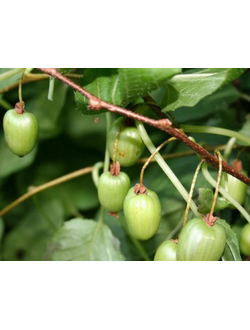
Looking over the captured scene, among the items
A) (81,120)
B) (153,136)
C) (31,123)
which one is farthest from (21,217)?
(31,123)

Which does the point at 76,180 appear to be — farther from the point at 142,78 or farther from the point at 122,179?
the point at 142,78

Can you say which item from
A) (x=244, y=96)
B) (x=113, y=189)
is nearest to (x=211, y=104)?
(x=244, y=96)

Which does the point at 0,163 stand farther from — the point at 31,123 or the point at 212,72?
the point at 212,72

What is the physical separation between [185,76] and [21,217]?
68 centimetres

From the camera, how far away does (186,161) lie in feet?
3.38

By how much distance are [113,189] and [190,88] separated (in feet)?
0.57

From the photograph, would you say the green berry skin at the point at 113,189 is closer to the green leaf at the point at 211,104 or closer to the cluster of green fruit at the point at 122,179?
the cluster of green fruit at the point at 122,179

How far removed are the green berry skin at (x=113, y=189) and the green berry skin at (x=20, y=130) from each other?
0.12 m

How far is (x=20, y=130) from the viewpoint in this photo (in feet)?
2.35

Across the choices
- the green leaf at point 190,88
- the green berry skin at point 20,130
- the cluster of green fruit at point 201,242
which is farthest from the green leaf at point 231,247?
the green berry skin at point 20,130

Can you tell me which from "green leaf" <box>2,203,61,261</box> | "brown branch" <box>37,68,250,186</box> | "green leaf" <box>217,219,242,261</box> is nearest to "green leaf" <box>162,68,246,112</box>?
"brown branch" <box>37,68,250,186</box>

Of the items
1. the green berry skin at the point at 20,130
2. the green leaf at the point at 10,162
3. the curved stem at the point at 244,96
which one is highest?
the green berry skin at the point at 20,130

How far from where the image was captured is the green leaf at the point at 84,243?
95 cm

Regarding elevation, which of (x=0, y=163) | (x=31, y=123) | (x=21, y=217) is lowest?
(x=21, y=217)
